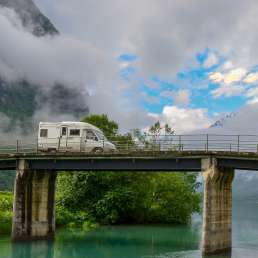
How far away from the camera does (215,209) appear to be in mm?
41031

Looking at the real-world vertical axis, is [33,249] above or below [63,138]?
below

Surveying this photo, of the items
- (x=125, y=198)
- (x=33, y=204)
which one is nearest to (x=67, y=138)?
(x=33, y=204)

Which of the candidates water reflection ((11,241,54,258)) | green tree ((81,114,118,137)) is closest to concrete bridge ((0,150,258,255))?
water reflection ((11,241,54,258))

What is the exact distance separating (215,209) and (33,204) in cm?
1882

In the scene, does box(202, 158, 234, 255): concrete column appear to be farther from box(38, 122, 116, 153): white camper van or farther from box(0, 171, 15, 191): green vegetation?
box(0, 171, 15, 191): green vegetation

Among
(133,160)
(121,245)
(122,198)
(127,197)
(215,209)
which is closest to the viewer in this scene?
(215,209)

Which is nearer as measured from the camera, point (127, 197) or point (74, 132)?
point (74, 132)

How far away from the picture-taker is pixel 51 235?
4984 cm

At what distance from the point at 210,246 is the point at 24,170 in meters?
20.1

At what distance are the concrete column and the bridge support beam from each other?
17.3 meters

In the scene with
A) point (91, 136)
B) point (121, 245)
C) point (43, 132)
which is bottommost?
point (121, 245)

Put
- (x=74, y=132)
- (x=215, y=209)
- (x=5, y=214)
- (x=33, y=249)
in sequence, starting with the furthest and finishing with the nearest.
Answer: (x=5, y=214) < (x=74, y=132) < (x=33, y=249) < (x=215, y=209)

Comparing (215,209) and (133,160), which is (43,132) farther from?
(215,209)

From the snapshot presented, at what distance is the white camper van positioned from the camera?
51.5 metres
